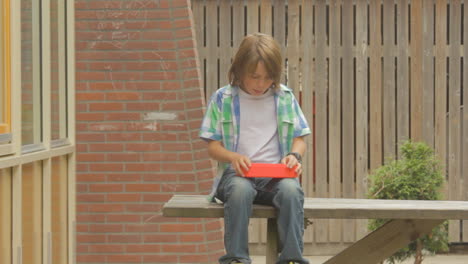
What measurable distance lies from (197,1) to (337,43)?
1.53 metres

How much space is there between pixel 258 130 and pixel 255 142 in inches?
2.5

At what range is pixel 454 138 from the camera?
10430 millimetres

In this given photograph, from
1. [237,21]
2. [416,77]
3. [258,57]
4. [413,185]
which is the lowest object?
[413,185]

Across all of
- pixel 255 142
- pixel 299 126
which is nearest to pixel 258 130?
pixel 255 142

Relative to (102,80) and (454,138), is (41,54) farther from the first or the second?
(454,138)

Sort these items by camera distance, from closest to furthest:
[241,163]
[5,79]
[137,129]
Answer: [241,163]
[5,79]
[137,129]

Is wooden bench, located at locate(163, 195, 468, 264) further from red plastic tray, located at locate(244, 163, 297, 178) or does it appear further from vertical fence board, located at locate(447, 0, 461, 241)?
vertical fence board, located at locate(447, 0, 461, 241)

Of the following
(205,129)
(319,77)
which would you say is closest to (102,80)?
Result: (205,129)

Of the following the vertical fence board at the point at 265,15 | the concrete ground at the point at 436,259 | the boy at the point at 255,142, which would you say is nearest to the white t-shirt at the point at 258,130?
the boy at the point at 255,142

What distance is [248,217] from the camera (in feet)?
15.5

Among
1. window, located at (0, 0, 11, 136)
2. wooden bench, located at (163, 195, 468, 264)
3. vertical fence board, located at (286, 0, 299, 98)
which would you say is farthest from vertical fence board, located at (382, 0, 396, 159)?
window, located at (0, 0, 11, 136)

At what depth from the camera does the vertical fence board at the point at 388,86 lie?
10.4 m

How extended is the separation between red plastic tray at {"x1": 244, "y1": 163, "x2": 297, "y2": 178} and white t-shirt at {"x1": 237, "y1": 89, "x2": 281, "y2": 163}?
19cm

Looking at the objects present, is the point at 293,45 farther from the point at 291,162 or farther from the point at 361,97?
the point at 291,162
